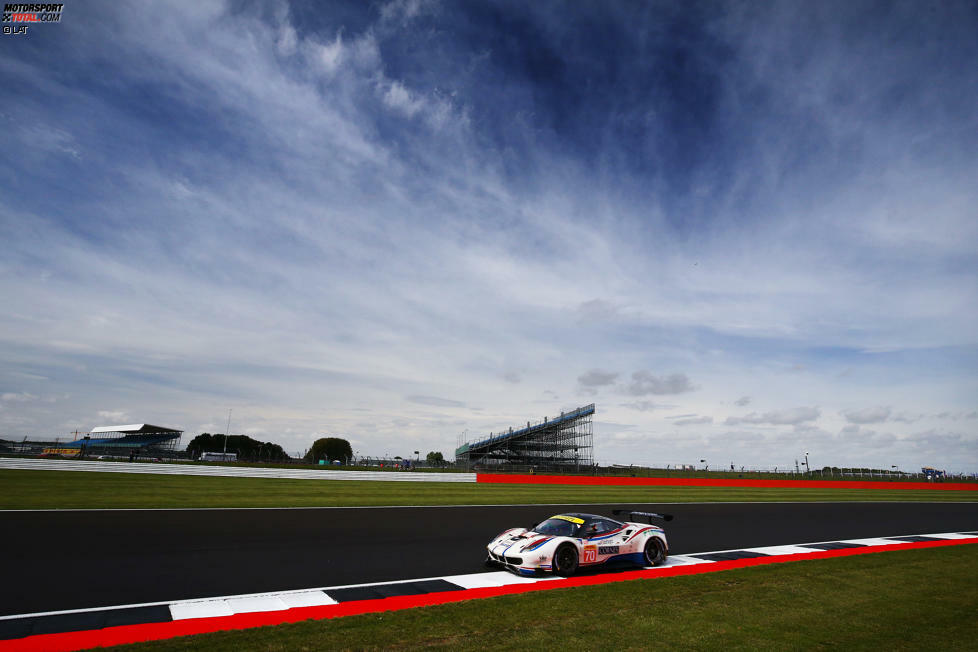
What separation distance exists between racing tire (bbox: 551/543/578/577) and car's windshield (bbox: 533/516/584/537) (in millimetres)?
263

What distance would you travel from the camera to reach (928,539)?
15.7 metres

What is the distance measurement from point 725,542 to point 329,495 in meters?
17.2

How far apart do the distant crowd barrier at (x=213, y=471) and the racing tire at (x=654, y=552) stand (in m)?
26.6

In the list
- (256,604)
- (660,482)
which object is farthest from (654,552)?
(660,482)

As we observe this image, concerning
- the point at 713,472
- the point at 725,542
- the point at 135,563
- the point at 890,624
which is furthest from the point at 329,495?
the point at 713,472

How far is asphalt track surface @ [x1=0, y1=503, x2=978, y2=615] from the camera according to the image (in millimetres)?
8312

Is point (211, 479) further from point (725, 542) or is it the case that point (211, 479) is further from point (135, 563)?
point (725, 542)

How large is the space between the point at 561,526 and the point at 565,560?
2.24 ft

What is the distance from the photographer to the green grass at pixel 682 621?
5859 mm

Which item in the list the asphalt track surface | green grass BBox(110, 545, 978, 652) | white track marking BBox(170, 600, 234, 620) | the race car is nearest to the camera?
green grass BBox(110, 545, 978, 652)

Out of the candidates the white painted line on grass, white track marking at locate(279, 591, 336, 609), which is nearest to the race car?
white track marking at locate(279, 591, 336, 609)

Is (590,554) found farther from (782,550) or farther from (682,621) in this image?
(782,550)

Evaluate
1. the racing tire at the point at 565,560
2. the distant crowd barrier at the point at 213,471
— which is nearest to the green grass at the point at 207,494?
the distant crowd barrier at the point at 213,471

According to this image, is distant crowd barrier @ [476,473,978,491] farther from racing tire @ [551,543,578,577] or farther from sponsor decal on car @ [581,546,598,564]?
racing tire @ [551,543,578,577]
